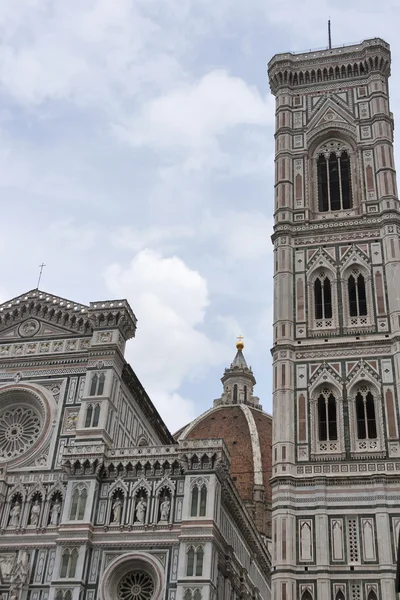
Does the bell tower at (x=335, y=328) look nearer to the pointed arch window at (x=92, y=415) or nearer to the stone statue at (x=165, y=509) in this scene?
the stone statue at (x=165, y=509)

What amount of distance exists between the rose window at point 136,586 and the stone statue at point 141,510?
177 centimetres

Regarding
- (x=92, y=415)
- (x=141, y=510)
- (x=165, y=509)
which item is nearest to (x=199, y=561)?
(x=165, y=509)

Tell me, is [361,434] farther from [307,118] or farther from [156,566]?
[307,118]

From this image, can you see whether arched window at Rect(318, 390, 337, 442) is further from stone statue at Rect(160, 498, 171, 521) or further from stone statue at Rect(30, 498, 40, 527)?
stone statue at Rect(30, 498, 40, 527)

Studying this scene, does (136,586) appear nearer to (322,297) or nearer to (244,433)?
(322,297)

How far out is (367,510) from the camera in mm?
25656

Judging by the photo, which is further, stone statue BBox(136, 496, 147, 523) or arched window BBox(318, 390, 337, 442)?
arched window BBox(318, 390, 337, 442)

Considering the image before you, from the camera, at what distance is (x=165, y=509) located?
2747 centimetres

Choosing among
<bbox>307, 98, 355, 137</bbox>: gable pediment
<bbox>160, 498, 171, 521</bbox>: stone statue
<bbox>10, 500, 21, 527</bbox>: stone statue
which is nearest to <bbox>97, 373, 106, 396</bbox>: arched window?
<bbox>10, 500, 21, 527</bbox>: stone statue

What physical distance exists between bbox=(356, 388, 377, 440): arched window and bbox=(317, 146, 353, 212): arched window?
9.16 m

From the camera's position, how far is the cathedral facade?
26.6 meters

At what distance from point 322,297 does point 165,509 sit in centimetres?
1020

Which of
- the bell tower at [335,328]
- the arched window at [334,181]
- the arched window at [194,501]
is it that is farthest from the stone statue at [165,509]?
the arched window at [334,181]

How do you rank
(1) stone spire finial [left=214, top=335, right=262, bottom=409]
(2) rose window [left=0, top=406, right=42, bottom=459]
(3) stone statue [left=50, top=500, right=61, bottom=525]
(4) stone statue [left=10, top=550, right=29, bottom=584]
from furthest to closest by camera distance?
1. (1) stone spire finial [left=214, top=335, right=262, bottom=409]
2. (2) rose window [left=0, top=406, right=42, bottom=459]
3. (3) stone statue [left=50, top=500, right=61, bottom=525]
4. (4) stone statue [left=10, top=550, right=29, bottom=584]
